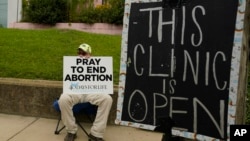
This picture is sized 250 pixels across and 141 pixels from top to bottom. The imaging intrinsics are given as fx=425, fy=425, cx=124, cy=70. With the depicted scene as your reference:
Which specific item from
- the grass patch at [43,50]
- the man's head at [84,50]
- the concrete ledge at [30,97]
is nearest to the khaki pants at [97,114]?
the man's head at [84,50]

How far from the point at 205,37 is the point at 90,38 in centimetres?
698

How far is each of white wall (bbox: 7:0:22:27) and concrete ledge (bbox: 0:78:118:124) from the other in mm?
8964

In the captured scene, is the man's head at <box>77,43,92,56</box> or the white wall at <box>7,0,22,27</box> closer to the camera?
the man's head at <box>77,43,92,56</box>

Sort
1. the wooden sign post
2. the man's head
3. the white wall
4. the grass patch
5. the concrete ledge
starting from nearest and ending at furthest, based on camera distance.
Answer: the wooden sign post, the man's head, the concrete ledge, the grass patch, the white wall

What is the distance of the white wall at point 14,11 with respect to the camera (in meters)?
15.0

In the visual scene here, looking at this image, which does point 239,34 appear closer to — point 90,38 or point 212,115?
point 212,115

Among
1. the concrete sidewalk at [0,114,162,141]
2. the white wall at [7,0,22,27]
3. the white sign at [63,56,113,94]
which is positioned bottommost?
the concrete sidewalk at [0,114,162,141]

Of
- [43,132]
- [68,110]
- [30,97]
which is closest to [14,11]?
[30,97]

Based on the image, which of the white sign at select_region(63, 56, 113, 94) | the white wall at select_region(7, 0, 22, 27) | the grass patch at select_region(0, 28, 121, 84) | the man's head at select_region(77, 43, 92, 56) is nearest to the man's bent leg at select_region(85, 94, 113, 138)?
the white sign at select_region(63, 56, 113, 94)

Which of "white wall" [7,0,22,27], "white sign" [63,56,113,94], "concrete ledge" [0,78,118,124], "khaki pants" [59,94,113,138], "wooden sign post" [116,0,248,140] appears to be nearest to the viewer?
"wooden sign post" [116,0,248,140]

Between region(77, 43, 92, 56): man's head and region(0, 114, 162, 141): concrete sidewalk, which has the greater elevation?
region(77, 43, 92, 56): man's head

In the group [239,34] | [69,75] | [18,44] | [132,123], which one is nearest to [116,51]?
[18,44]

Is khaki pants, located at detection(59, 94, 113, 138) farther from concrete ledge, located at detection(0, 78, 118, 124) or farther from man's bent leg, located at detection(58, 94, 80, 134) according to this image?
concrete ledge, located at detection(0, 78, 118, 124)

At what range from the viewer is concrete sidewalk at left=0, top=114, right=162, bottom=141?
544 cm
